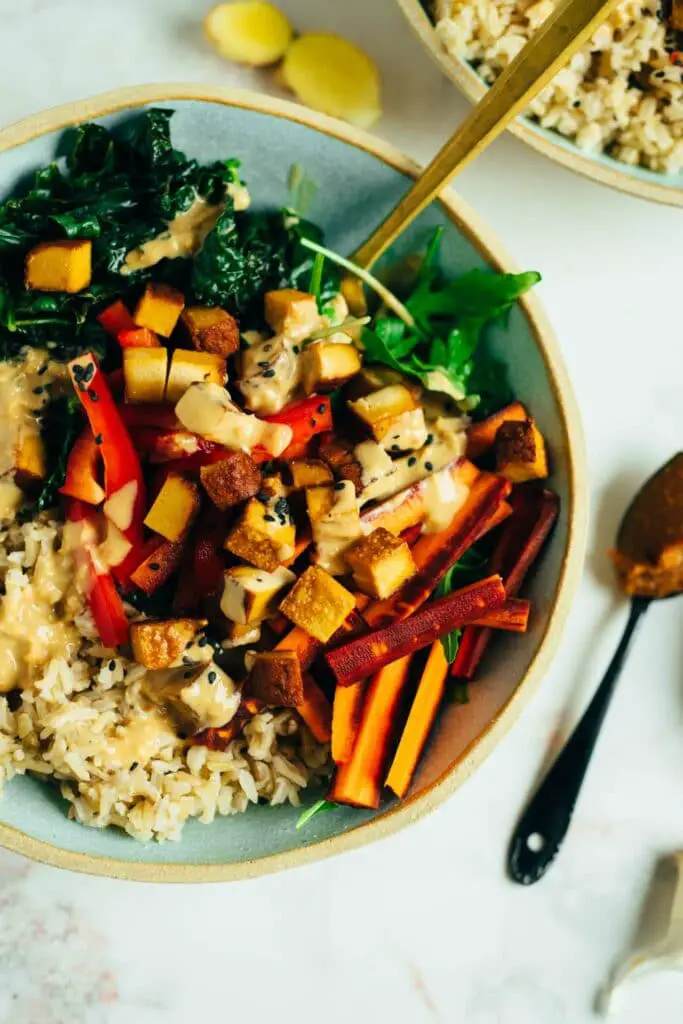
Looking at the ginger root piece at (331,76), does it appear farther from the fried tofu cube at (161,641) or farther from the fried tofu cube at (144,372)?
the fried tofu cube at (161,641)

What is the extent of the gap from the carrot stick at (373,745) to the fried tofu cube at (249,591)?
0.31 meters

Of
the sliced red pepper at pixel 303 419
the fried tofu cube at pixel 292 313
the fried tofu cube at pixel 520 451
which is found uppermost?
the fried tofu cube at pixel 520 451

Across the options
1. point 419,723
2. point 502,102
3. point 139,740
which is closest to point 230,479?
point 139,740

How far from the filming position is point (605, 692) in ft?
7.94

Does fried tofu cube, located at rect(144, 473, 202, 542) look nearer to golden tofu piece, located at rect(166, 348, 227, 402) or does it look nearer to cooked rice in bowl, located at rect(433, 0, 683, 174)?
golden tofu piece, located at rect(166, 348, 227, 402)

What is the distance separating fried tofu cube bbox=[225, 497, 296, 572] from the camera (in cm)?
185

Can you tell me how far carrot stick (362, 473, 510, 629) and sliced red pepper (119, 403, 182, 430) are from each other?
0.57 m

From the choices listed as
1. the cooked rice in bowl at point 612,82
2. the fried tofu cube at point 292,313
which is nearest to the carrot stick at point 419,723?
the fried tofu cube at point 292,313

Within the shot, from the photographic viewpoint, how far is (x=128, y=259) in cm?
202

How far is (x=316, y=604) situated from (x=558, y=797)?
0.95m

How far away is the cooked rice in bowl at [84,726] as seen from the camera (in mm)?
1911

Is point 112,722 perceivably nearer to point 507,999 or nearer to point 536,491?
point 536,491

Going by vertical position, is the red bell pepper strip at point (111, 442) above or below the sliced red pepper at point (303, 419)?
below

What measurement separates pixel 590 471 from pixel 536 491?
41cm
